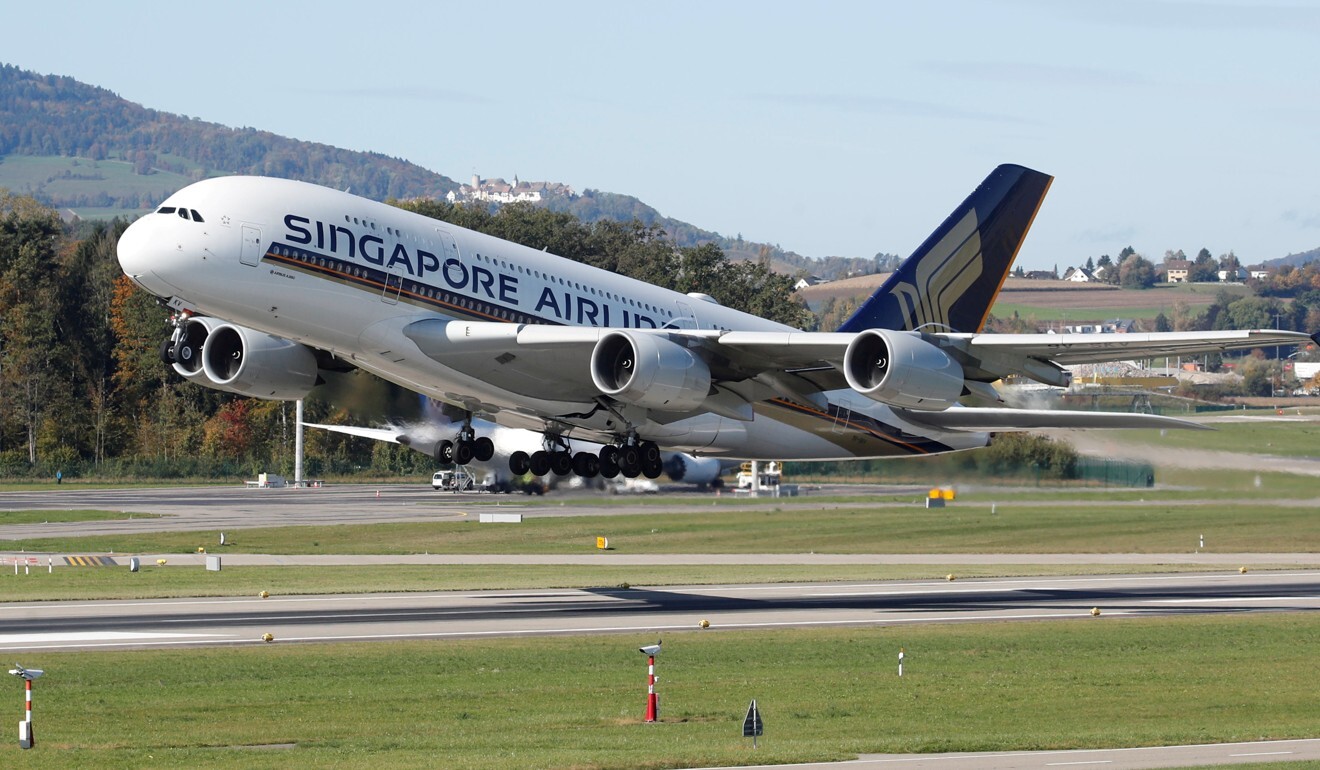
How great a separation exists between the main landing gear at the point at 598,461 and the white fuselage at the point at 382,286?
0.52 m

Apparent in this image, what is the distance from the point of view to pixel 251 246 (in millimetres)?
33625

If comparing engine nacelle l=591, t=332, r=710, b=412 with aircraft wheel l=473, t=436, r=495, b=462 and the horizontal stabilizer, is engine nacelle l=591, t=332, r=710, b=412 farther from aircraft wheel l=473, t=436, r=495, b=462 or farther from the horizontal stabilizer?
the horizontal stabilizer

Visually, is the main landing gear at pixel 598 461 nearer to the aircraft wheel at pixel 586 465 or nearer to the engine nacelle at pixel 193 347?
the aircraft wheel at pixel 586 465

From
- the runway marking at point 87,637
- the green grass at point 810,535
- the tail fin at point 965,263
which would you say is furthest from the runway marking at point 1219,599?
the runway marking at point 87,637

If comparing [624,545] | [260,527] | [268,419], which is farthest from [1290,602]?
[268,419]

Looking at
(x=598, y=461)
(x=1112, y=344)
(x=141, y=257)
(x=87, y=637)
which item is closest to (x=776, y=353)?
(x=598, y=461)

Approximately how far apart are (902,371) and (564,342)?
778cm

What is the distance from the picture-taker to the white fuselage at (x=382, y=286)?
3350cm

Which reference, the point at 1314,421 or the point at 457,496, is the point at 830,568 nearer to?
the point at 1314,421

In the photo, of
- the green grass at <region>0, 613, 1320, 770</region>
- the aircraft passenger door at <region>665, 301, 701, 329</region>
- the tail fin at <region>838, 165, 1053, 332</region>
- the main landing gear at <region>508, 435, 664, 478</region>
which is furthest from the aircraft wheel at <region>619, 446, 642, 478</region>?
the tail fin at <region>838, 165, 1053, 332</region>

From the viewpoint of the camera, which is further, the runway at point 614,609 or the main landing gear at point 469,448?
the main landing gear at point 469,448

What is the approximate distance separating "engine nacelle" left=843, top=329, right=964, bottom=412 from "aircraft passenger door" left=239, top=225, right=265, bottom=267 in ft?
43.9

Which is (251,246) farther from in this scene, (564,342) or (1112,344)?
(1112,344)

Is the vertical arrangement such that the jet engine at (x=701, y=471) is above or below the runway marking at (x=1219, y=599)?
above
